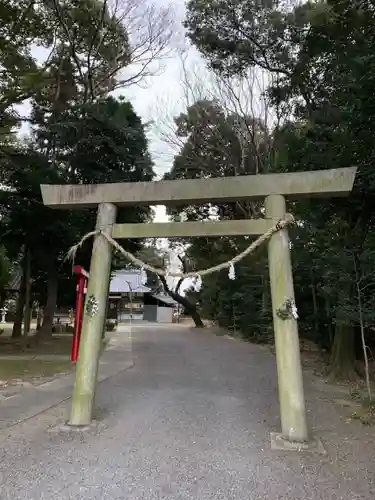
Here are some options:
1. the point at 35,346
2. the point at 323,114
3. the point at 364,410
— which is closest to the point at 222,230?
the point at 364,410

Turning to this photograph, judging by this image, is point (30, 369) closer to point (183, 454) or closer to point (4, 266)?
point (4, 266)

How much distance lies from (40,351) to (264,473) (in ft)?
35.0

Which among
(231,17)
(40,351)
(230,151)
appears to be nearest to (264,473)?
(40,351)

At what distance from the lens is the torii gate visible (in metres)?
4.15

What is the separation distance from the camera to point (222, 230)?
4637 millimetres

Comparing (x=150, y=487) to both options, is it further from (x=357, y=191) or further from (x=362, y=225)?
(x=362, y=225)

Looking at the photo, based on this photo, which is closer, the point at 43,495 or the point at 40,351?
the point at 43,495

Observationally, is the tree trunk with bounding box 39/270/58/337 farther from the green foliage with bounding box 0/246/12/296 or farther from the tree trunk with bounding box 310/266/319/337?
the tree trunk with bounding box 310/266/319/337

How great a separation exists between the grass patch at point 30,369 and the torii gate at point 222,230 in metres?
3.91

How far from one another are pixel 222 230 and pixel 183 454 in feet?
7.40

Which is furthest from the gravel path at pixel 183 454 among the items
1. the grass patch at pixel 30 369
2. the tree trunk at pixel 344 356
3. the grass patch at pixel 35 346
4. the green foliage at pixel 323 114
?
the grass patch at pixel 35 346

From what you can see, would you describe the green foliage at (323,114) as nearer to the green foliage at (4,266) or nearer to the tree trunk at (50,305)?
the tree trunk at (50,305)

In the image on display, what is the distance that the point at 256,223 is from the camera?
14.9ft

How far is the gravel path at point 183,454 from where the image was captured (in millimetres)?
2986
